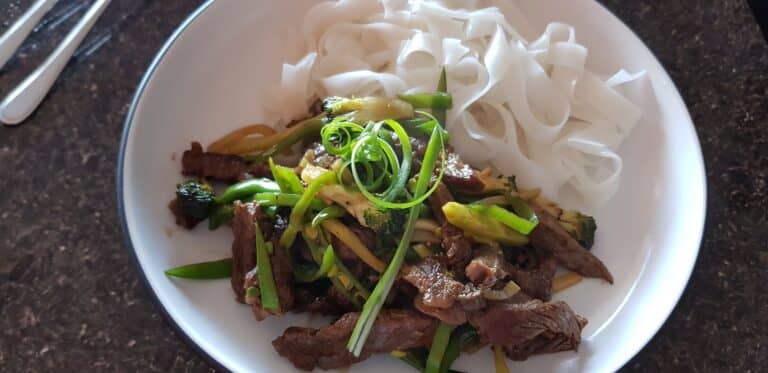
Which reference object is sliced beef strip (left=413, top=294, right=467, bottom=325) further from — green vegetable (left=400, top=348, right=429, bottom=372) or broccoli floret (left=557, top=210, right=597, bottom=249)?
broccoli floret (left=557, top=210, right=597, bottom=249)

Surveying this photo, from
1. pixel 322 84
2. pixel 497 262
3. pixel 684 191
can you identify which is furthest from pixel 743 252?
pixel 322 84

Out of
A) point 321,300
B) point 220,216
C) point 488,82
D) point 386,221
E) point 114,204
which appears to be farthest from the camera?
point 488,82

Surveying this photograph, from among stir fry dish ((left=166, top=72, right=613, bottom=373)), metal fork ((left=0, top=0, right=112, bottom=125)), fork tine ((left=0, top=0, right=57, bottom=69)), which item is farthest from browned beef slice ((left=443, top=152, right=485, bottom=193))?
fork tine ((left=0, top=0, right=57, bottom=69))

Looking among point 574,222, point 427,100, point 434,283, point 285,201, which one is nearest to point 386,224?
point 434,283

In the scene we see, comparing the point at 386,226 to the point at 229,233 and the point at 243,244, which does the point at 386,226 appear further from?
the point at 229,233

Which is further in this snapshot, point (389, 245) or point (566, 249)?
point (566, 249)
